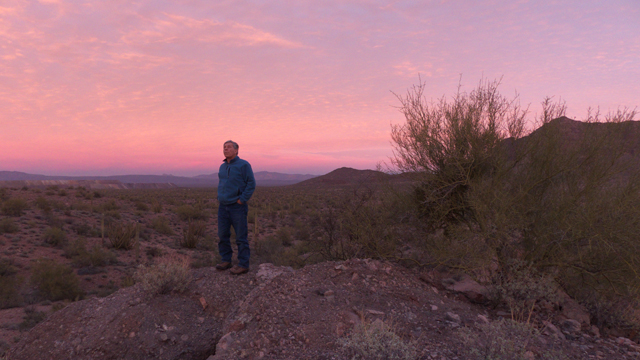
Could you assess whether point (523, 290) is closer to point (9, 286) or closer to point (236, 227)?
point (236, 227)

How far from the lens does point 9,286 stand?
26.8 ft

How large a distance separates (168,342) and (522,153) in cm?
650

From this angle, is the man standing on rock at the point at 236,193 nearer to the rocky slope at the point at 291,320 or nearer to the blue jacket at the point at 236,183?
the blue jacket at the point at 236,183

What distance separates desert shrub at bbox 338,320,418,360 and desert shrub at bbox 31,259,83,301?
833 centimetres

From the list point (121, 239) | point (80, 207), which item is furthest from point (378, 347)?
point (80, 207)

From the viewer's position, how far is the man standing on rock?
5922 millimetres

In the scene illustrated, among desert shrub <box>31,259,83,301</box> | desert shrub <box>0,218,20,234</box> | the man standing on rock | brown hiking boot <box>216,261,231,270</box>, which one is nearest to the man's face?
the man standing on rock

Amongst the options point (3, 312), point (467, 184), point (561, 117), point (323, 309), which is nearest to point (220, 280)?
point (323, 309)

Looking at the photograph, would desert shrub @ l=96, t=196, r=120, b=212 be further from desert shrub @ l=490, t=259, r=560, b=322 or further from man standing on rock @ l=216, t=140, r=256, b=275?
desert shrub @ l=490, t=259, r=560, b=322

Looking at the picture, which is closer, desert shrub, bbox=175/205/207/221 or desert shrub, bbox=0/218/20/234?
desert shrub, bbox=0/218/20/234

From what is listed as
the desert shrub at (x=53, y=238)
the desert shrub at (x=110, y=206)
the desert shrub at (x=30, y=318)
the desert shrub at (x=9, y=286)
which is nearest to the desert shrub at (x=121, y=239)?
the desert shrub at (x=53, y=238)

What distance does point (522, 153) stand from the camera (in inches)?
220

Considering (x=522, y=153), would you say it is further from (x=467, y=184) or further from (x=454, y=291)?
(x=454, y=291)

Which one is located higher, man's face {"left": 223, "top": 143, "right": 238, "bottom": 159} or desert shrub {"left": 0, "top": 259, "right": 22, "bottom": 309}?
man's face {"left": 223, "top": 143, "right": 238, "bottom": 159}
